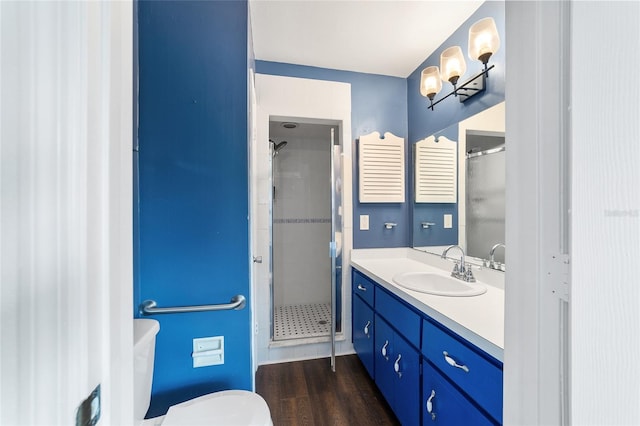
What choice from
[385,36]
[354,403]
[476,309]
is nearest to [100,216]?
Answer: [476,309]

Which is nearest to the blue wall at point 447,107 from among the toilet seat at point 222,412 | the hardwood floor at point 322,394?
the hardwood floor at point 322,394

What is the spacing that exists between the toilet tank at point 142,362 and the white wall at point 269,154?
1.07 metres

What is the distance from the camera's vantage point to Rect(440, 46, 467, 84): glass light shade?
5.48 ft

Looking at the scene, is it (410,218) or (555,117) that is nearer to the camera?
(555,117)

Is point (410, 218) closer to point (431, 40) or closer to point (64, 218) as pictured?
point (431, 40)

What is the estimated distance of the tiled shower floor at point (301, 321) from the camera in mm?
2432

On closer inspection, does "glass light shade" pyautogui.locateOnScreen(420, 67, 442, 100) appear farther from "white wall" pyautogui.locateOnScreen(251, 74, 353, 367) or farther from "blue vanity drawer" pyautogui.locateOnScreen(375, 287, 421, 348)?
"blue vanity drawer" pyautogui.locateOnScreen(375, 287, 421, 348)

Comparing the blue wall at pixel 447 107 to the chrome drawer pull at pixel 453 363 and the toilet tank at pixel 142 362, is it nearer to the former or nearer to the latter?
the chrome drawer pull at pixel 453 363

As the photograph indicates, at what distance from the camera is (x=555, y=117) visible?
1.56 feet

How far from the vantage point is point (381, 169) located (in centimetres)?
227
